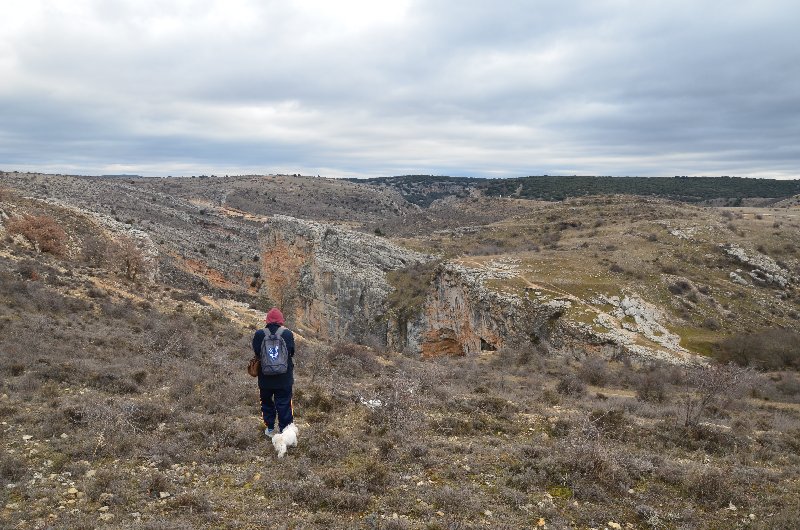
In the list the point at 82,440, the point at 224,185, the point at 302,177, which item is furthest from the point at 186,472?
the point at 302,177

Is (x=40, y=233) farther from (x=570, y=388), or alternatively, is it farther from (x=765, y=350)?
(x=765, y=350)

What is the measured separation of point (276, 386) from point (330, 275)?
31175 mm

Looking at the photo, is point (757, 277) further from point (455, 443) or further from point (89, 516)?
point (89, 516)

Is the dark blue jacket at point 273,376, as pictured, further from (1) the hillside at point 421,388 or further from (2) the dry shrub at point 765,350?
(2) the dry shrub at point 765,350

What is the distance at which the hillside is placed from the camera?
566 centimetres

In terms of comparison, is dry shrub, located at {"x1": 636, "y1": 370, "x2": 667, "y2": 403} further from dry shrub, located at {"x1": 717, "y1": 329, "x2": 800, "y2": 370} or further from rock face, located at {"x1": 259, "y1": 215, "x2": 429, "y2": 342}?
rock face, located at {"x1": 259, "y1": 215, "x2": 429, "y2": 342}

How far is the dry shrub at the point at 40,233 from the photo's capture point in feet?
80.5

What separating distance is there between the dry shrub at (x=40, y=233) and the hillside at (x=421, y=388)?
14 centimetres

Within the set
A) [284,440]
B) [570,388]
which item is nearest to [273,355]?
[284,440]

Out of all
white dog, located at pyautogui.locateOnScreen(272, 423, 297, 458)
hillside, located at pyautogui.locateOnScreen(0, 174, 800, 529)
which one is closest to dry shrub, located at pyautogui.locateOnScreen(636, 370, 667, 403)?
hillside, located at pyautogui.locateOnScreen(0, 174, 800, 529)

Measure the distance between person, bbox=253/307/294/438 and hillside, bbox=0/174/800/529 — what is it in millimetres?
421

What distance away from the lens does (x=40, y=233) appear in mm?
25125

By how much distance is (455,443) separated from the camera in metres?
7.73

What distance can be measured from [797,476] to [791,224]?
45.0 m
